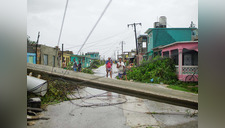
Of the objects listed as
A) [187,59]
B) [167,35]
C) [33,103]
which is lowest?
[33,103]

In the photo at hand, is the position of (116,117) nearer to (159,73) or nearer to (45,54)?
(159,73)

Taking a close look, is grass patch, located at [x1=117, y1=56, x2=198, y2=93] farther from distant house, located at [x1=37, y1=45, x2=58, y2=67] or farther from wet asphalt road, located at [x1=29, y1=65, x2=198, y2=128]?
distant house, located at [x1=37, y1=45, x2=58, y2=67]

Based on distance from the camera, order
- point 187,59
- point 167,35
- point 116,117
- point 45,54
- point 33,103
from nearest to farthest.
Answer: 1. point 116,117
2. point 33,103
3. point 187,59
4. point 45,54
5. point 167,35

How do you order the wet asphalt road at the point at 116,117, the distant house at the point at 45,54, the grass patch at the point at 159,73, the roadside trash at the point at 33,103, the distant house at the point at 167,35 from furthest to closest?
1. the distant house at the point at 167,35
2. the distant house at the point at 45,54
3. the grass patch at the point at 159,73
4. the roadside trash at the point at 33,103
5. the wet asphalt road at the point at 116,117

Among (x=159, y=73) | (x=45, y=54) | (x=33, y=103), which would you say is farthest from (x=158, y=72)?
(x=45, y=54)

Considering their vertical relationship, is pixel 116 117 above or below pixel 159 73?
below

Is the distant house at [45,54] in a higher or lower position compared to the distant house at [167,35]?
lower

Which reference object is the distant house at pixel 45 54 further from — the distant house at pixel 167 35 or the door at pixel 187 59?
the door at pixel 187 59

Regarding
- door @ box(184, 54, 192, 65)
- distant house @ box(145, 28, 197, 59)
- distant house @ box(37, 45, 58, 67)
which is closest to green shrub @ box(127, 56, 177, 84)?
door @ box(184, 54, 192, 65)

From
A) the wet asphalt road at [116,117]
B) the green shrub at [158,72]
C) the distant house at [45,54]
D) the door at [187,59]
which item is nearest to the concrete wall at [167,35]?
the door at [187,59]
